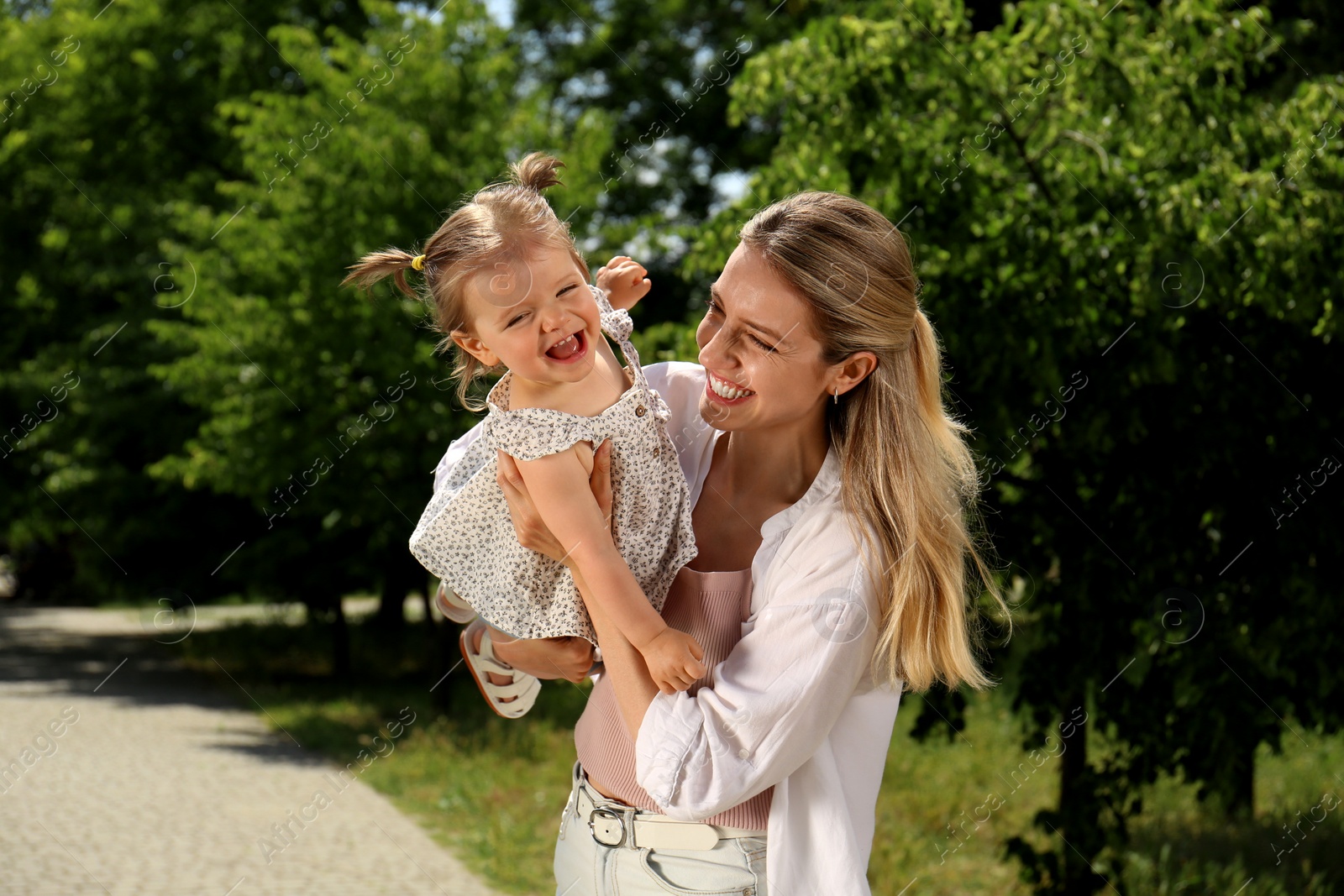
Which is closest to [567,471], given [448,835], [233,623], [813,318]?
[813,318]

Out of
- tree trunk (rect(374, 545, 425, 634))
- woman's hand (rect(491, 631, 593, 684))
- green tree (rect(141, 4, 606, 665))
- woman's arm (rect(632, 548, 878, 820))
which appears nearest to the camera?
woman's arm (rect(632, 548, 878, 820))

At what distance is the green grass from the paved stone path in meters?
0.35

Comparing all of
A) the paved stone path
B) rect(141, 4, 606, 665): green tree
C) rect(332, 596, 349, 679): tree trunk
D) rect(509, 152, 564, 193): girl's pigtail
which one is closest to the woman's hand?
rect(509, 152, 564, 193): girl's pigtail

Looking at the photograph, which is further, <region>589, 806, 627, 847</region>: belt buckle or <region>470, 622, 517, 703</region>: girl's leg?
<region>470, 622, 517, 703</region>: girl's leg

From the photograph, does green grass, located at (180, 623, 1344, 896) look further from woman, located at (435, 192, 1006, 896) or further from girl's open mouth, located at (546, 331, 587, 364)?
girl's open mouth, located at (546, 331, 587, 364)

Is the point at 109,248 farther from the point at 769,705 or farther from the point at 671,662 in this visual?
the point at 769,705

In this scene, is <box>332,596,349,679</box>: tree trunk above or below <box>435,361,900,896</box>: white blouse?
below

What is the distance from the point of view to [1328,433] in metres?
5.02

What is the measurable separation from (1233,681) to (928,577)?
369cm

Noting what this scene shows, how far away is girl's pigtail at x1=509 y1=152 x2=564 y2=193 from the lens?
7.57 ft

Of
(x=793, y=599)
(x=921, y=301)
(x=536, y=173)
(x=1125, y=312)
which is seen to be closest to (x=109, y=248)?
(x=921, y=301)

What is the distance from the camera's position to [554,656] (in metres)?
2.23

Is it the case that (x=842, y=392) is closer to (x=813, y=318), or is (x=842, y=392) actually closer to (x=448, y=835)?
(x=813, y=318)

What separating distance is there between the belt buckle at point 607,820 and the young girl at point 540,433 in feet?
0.95
